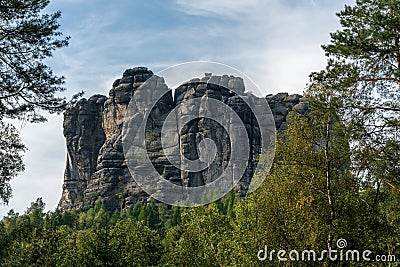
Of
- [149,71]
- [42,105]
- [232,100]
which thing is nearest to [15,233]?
[42,105]

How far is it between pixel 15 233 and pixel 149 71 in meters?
98.6

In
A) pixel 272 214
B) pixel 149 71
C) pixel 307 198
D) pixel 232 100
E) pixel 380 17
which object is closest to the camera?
pixel 380 17

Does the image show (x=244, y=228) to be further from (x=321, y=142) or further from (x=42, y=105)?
(x=42, y=105)

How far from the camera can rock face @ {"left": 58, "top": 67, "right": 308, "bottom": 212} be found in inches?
3612

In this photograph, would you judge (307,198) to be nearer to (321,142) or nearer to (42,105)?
(321,142)

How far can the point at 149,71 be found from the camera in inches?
4355

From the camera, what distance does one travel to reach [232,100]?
97688 mm

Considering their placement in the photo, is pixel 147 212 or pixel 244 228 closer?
pixel 244 228

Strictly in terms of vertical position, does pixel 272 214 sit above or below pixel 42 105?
below

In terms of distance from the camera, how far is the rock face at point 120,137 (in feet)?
301

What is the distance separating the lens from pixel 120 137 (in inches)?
3903

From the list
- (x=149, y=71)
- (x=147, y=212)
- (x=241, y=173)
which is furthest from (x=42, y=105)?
(x=149, y=71)

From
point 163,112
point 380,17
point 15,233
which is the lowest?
point 15,233

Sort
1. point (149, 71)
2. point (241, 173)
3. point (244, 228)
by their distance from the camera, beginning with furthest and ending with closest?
point (149, 71), point (241, 173), point (244, 228)
